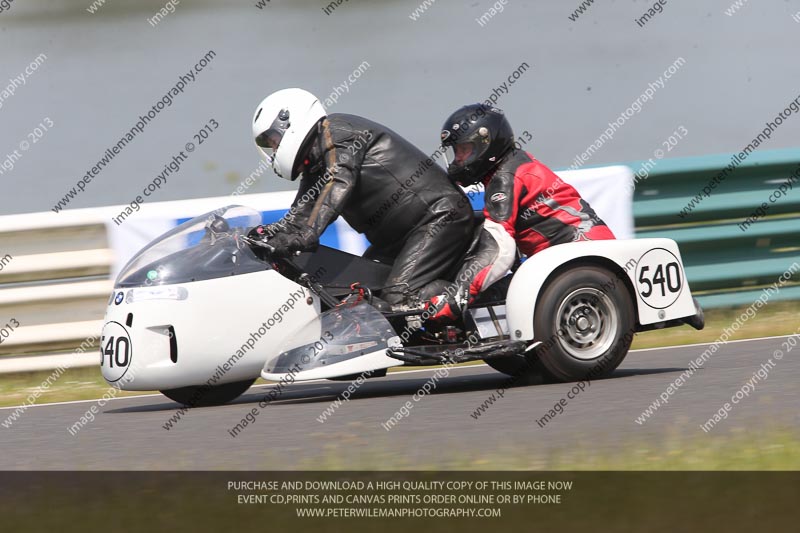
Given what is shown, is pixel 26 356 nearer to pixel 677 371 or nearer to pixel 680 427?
pixel 677 371

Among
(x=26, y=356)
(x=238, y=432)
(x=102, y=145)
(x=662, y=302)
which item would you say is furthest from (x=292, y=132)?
(x=102, y=145)

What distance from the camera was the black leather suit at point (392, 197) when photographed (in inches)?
261

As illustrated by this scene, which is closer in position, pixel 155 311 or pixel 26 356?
pixel 155 311

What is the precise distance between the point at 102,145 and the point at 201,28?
12.5 ft

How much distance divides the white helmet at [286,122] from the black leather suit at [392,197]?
71mm

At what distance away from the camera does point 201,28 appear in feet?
66.9

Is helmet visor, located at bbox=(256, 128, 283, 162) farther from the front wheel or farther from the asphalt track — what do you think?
the front wheel

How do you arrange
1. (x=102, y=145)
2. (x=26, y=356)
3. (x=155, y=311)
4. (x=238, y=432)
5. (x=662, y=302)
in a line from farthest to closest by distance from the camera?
(x=102, y=145), (x=26, y=356), (x=662, y=302), (x=155, y=311), (x=238, y=432)

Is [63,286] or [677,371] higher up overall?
[63,286]

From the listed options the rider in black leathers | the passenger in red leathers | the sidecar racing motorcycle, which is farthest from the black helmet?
the sidecar racing motorcycle

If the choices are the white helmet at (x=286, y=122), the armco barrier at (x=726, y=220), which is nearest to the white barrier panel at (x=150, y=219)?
the armco barrier at (x=726, y=220)

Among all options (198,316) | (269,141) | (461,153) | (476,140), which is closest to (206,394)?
(198,316)

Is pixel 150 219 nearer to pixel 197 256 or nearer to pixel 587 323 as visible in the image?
pixel 197 256

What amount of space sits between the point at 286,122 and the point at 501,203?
1275 millimetres
